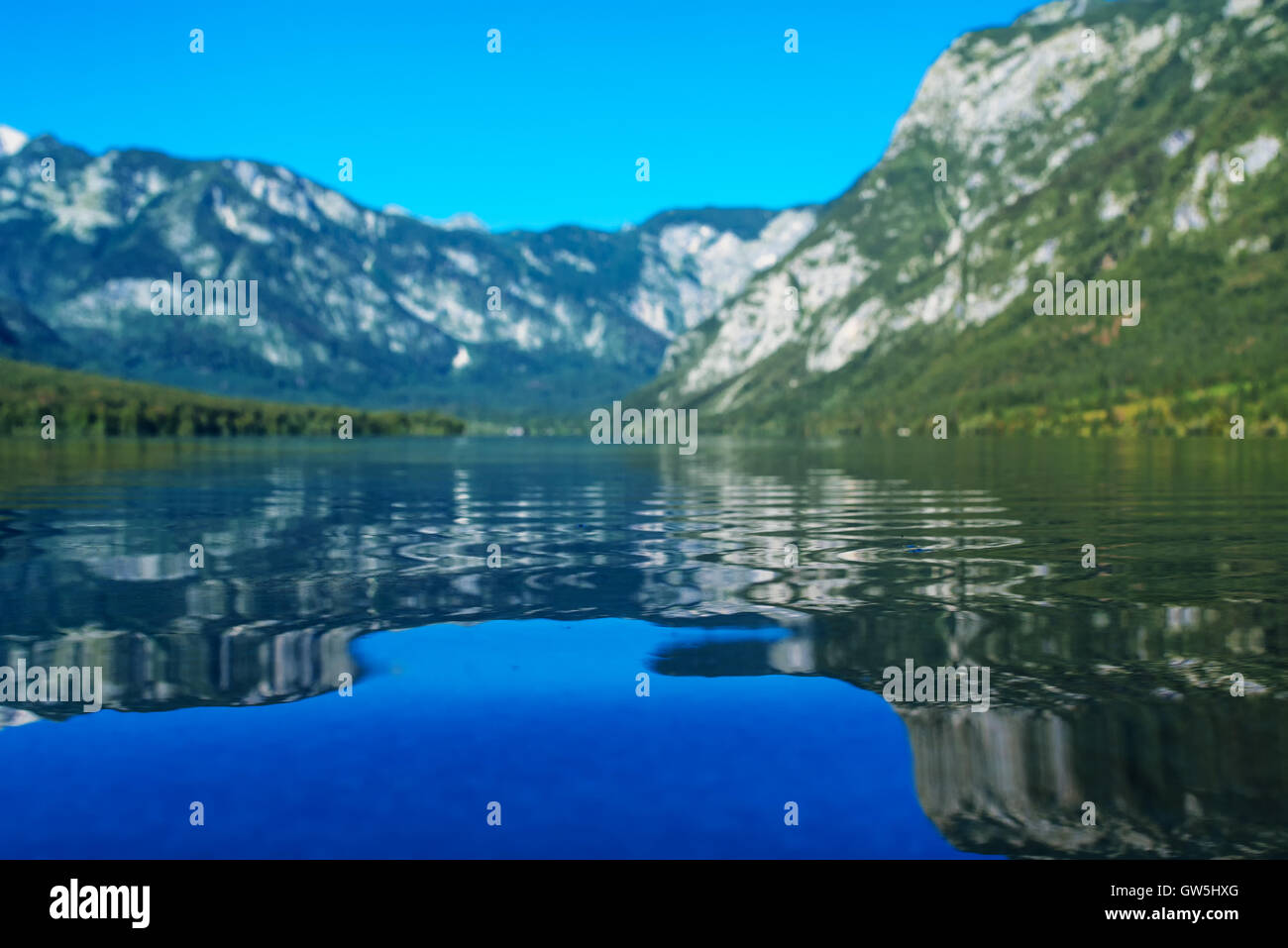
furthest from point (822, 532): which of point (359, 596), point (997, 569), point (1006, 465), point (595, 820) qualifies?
point (1006, 465)

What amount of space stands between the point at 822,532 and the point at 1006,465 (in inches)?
3167

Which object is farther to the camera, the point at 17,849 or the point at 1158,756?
the point at 1158,756

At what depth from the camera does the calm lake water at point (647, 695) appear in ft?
46.5

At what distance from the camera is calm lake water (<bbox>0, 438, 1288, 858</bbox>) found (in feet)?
46.5

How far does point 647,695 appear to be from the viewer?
20.7 meters

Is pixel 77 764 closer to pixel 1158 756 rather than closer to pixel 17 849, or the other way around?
pixel 17 849

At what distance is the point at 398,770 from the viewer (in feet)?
53.4

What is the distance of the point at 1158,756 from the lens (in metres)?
16.2

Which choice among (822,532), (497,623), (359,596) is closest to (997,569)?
(822,532)
